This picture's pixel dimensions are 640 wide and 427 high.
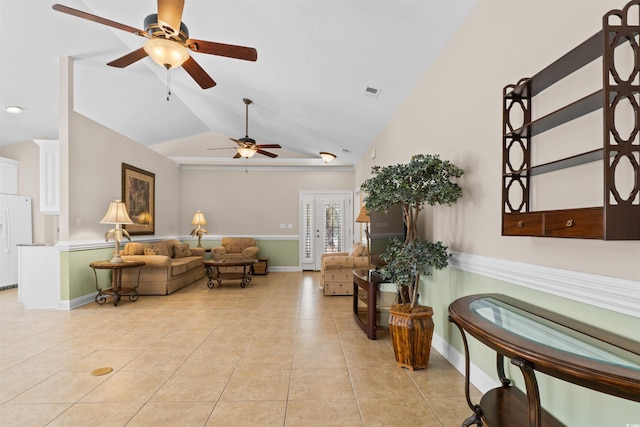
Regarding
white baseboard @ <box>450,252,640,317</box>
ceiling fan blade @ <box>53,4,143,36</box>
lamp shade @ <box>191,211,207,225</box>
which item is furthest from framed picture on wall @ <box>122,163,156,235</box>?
white baseboard @ <box>450,252,640,317</box>

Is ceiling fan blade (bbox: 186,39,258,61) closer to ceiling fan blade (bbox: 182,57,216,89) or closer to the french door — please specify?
ceiling fan blade (bbox: 182,57,216,89)

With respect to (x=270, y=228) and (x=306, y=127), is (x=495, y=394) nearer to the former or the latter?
(x=306, y=127)

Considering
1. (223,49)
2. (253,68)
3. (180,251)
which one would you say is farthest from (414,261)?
(180,251)

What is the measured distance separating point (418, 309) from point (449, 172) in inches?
46.7

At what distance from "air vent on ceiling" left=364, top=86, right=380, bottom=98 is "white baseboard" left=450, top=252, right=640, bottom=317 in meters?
2.51

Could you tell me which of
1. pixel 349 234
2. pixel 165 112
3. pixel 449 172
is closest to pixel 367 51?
pixel 449 172

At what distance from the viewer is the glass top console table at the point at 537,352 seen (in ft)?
3.26

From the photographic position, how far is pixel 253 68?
425cm

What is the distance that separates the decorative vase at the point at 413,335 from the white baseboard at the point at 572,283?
67 cm

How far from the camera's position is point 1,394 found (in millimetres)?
2416

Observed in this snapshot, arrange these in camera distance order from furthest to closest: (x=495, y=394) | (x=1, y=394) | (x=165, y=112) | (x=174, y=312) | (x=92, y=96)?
(x=165, y=112), (x=92, y=96), (x=174, y=312), (x=1, y=394), (x=495, y=394)

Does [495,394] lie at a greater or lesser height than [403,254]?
lesser

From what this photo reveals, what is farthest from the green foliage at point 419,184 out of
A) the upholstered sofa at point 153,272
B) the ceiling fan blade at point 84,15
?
the upholstered sofa at point 153,272

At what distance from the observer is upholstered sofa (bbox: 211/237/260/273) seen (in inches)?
304
